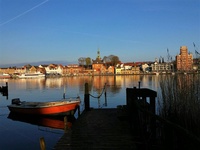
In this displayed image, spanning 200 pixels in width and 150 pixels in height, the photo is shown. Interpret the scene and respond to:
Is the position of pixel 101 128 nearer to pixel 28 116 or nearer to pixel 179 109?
pixel 179 109

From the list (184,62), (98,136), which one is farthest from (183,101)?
(98,136)

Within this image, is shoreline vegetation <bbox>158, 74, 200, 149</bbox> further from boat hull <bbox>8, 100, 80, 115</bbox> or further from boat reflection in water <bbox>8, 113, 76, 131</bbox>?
boat hull <bbox>8, 100, 80, 115</bbox>

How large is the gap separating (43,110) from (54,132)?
572 cm

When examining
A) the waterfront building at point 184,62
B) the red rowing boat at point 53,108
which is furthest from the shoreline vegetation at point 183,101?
the red rowing boat at point 53,108

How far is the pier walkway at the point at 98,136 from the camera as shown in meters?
9.31

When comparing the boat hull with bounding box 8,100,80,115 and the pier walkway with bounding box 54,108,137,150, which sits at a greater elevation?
the pier walkway with bounding box 54,108,137,150

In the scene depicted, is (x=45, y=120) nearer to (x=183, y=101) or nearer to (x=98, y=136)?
(x=98, y=136)

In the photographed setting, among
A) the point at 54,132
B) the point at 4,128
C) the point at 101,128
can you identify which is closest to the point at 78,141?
the point at 101,128

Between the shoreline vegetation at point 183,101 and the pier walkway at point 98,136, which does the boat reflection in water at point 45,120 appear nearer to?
the pier walkway at point 98,136

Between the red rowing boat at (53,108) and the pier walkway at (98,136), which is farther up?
the pier walkway at (98,136)

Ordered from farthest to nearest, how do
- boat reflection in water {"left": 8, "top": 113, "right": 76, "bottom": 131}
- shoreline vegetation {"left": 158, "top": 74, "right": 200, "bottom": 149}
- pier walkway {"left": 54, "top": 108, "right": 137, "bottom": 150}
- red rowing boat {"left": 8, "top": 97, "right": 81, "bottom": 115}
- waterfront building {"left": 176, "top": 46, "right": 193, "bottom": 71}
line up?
red rowing boat {"left": 8, "top": 97, "right": 81, "bottom": 115} → boat reflection in water {"left": 8, "top": 113, "right": 76, "bottom": 131} → waterfront building {"left": 176, "top": 46, "right": 193, "bottom": 71} → pier walkway {"left": 54, "top": 108, "right": 137, "bottom": 150} → shoreline vegetation {"left": 158, "top": 74, "right": 200, "bottom": 149}

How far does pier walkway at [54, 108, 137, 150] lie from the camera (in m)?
9.31

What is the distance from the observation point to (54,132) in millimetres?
18828

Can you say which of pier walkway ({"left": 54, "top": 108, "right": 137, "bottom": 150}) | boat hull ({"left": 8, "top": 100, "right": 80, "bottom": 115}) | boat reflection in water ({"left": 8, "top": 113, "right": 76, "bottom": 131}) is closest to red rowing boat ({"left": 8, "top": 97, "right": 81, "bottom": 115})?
boat hull ({"left": 8, "top": 100, "right": 80, "bottom": 115})
